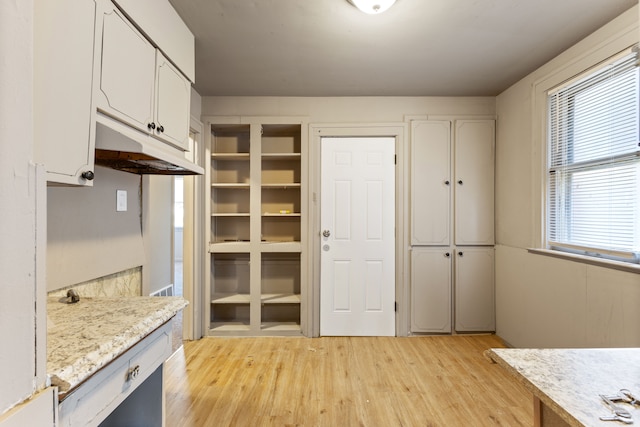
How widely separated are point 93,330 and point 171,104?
1375 mm

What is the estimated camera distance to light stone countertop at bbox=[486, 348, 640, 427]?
734mm

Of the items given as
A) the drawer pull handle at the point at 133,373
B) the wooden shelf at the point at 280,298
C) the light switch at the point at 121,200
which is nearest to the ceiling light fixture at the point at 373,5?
the light switch at the point at 121,200

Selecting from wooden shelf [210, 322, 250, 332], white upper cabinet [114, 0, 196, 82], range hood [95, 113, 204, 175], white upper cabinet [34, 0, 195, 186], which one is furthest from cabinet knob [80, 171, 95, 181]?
wooden shelf [210, 322, 250, 332]

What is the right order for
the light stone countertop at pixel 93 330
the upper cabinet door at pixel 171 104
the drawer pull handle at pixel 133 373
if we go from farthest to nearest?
the upper cabinet door at pixel 171 104 < the drawer pull handle at pixel 133 373 < the light stone countertop at pixel 93 330

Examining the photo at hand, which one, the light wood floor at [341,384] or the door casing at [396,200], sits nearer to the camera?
the light wood floor at [341,384]

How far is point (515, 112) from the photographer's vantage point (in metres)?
3.15

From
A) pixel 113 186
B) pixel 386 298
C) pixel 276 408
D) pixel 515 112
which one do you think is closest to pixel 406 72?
pixel 515 112

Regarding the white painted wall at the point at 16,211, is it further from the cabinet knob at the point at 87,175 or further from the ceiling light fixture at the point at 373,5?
the ceiling light fixture at the point at 373,5

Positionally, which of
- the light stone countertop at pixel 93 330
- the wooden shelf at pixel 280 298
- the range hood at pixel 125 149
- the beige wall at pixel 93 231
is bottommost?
the wooden shelf at pixel 280 298

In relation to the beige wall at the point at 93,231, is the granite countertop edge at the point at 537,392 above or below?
below

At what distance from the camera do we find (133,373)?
1.20 m

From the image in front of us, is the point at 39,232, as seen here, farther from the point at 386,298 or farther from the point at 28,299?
the point at 386,298

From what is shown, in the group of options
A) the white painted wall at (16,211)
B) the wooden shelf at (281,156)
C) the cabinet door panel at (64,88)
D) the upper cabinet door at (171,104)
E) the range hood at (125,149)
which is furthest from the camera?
the wooden shelf at (281,156)

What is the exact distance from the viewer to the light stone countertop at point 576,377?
2.41 feet
